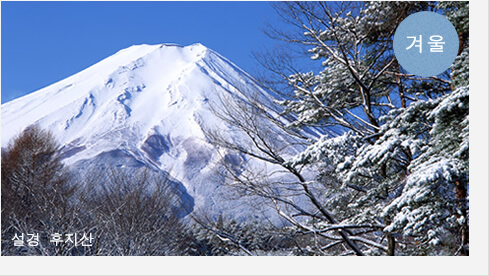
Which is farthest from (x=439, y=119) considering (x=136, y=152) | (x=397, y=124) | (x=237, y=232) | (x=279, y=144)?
(x=136, y=152)

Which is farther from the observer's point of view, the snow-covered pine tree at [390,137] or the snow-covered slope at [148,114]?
the snow-covered slope at [148,114]

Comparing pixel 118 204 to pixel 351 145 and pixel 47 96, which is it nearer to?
pixel 47 96

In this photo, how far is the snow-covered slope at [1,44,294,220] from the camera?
5.96m

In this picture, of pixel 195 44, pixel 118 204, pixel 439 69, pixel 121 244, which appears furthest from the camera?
pixel 118 204

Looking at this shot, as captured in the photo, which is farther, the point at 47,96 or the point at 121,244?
the point at 47,96

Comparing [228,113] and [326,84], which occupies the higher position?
[326,84]

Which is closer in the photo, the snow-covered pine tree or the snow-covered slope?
the snow-covered pine tree

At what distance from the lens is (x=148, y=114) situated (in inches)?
322

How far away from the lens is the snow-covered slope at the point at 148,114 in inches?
235

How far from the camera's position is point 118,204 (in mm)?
6785

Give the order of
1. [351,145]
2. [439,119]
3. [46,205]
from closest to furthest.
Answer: [439,119], [351,145], [46,205]

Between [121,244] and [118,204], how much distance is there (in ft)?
4.90

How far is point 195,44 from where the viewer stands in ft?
16.0

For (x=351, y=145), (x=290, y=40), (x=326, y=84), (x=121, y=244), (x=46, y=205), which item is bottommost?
(x=121, y=244)
